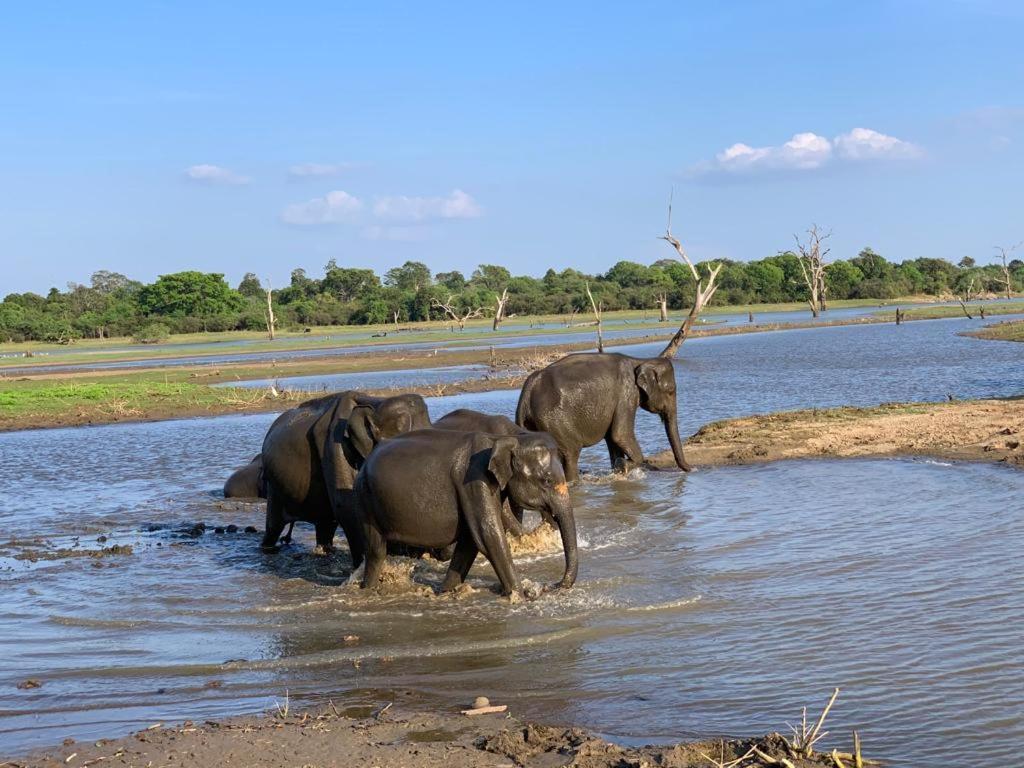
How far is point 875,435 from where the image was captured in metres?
16.3

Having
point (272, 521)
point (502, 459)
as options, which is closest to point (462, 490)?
point (502, 459)

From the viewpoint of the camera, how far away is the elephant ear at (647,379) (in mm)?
14656

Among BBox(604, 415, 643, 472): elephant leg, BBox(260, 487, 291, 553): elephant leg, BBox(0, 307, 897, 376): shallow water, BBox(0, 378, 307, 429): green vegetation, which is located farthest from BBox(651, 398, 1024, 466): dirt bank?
BBox(0, 307, 897, 376): shallow water

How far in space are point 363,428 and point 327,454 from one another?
520 millimetres

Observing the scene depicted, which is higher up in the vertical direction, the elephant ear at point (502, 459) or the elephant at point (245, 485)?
the elephant ear at point (502, 459)

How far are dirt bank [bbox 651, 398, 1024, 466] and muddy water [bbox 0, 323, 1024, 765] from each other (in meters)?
0.75

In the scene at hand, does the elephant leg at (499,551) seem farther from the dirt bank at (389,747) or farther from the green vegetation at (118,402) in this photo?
the green vegetation at (118,402)

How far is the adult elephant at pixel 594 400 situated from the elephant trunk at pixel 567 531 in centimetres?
469

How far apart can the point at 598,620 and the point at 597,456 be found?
31.3ft

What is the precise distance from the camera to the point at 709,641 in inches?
306

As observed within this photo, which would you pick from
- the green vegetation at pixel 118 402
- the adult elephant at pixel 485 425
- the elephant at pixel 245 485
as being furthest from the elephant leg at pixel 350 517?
the green vegetation at pixel 118 402

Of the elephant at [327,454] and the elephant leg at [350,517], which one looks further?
the elephant at [327,454]

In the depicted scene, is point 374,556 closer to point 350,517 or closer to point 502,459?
point 350,517

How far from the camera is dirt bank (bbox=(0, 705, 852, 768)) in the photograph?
551cm
